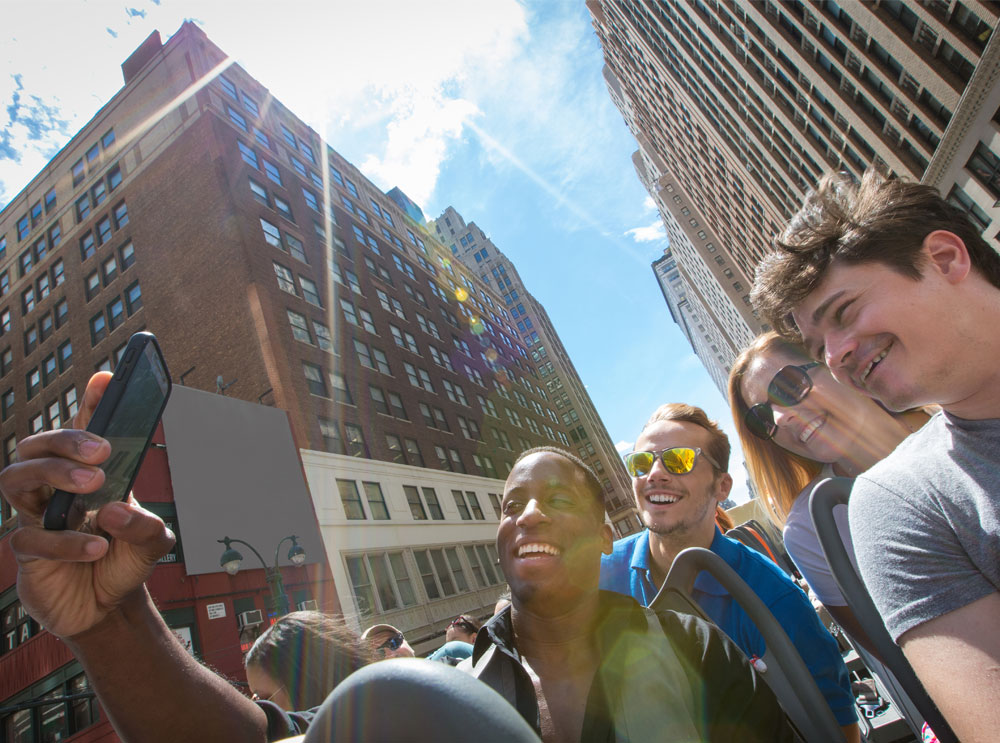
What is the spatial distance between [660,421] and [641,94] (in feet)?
245

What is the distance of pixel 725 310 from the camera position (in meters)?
102

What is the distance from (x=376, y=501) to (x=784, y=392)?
24416 mm

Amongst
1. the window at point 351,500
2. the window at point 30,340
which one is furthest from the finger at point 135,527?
the window at point 30,340

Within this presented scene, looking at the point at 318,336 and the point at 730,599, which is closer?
the point at 730,599

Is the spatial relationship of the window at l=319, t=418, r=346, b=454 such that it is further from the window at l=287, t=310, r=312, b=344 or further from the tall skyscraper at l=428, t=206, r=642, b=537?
the tall skyscraper at l=428, t=206, r=642, b=537

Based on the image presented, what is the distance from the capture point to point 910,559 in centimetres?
163

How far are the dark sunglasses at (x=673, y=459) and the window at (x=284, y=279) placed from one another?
2706 cm

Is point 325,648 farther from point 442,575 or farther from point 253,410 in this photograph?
point 442,575

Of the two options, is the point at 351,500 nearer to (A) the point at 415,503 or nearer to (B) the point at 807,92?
(A) the point at 415,503

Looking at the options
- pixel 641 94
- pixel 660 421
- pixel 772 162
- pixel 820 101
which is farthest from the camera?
pixel 641 94

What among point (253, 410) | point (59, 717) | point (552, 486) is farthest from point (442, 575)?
point (552, 486)

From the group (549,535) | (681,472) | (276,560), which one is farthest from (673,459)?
(276,560)

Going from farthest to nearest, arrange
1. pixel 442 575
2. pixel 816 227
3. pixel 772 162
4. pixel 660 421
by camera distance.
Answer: pixel 772 162, pixel 442 575, pixel 660 421, pixel 816 227

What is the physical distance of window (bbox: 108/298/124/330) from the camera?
96.3 feet
